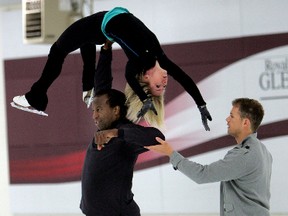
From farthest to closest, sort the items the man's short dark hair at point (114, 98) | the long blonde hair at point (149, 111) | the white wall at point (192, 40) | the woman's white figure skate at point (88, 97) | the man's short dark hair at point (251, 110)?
the white wall at point (192, 40) → the man's short dark hair at point (251, 110) → the woman's white figure skate at point (88, 97) → the man's short dark hair at point (114, 98) → the long blonde hair at point (149, 111)

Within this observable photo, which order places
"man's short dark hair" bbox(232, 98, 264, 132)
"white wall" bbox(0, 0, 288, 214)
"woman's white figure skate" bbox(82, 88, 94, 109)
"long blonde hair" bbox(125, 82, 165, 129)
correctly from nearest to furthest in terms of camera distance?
"long blonde hair" bbox(125, 82, 165, 129), "woman's white figure skate" bbox(82, 88, 94, 109), "man's short dark hair" bbox(232, 98, 264, 132), "white wall" bbox(0, 0, 288, 214)

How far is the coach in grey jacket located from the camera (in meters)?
2.88

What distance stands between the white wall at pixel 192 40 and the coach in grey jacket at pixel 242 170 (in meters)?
3.26

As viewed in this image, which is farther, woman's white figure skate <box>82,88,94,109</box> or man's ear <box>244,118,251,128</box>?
man's ear <box>244,118,251,128</box>

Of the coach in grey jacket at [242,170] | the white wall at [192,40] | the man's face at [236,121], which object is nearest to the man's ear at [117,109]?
the coach in grey jacket at [242,170]

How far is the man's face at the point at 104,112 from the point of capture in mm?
2734

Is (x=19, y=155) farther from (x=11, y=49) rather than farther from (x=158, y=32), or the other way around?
(x=158, y=32)

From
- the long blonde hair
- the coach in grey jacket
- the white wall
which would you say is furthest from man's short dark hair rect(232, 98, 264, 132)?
the white wall

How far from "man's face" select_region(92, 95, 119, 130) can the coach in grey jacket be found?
34 cm

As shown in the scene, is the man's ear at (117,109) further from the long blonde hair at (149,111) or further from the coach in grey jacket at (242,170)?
the coach in grey jacket at (242,170)

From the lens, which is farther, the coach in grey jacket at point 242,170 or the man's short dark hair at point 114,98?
the coach in grey jacket at point 242,170

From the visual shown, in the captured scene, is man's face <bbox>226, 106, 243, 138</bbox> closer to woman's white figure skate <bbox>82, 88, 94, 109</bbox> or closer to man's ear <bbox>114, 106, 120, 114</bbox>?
man's ear <bbox>114, 106, 120, 114</bbox>

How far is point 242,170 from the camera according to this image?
2.88 m

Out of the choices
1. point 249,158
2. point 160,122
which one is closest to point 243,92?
point 249,158
